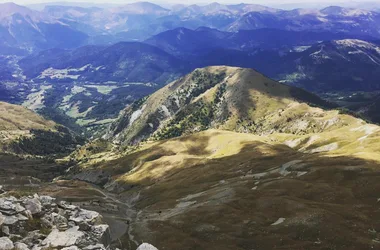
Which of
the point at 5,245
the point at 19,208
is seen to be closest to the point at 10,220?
the point at 19,208

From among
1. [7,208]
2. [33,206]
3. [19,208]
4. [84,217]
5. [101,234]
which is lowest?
[84,217]

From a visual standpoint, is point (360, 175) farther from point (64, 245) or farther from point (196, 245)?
point (64, 245)

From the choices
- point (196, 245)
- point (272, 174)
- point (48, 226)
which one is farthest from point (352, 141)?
point (48, 226)

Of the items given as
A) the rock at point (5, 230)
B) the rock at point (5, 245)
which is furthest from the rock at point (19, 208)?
the rock at point (5, 245)

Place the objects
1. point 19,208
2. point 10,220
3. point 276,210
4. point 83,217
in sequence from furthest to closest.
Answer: point 276,210 < point 83,217 < point 19,208 < point 10,220

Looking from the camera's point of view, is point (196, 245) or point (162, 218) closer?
point (196, 245)

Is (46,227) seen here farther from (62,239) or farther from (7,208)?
(62,239)

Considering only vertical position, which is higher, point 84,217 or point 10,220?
point 10,220

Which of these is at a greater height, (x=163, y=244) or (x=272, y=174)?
(x=163, y=244)
